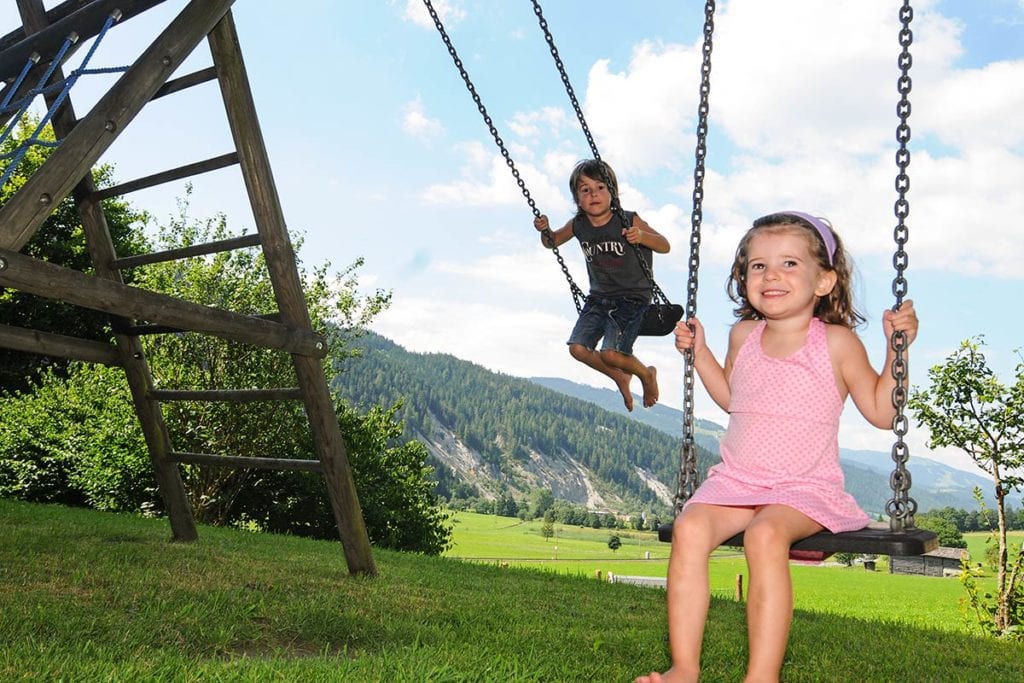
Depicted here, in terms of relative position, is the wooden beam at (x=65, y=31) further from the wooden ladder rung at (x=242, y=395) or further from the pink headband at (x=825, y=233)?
the pink headband at (x=825, y=233)

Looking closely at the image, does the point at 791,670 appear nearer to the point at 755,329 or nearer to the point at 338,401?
the point at 755,329

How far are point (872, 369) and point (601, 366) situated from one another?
3009 millimetres

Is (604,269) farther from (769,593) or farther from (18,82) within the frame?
(18,82)

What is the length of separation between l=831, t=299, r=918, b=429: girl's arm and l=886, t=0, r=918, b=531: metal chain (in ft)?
0.10

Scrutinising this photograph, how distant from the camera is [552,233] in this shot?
18.9ft

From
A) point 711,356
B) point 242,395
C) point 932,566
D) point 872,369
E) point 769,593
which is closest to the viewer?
point 769,593

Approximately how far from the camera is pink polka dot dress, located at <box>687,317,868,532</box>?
114 inches

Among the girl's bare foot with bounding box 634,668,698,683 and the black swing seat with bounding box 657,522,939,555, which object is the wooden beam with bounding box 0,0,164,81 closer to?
the black swing seat with bounding box 657,522,939,555

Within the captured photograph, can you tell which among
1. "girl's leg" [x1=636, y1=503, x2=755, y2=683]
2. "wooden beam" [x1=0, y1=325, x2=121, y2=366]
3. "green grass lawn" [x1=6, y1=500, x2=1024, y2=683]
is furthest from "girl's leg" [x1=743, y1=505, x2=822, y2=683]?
"wooden beam" [x1=0, y1=325, x2=121, y2=366]

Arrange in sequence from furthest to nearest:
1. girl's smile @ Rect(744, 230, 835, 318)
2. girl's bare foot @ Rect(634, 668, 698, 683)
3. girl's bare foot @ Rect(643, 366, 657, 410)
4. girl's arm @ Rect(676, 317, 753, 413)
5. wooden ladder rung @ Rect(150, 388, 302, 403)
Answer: girl's bare foot @ Rect(643, 366, 657, 410)
wooden ladder rung @ Rect(150, 388, 302, 403)
girl's arm @ Rect(676, 317, 753, 413)
girl's smile @ Rect(744, 230, 835, 318)
girl's bare foot @ Rect(634, 668, 698, 683)

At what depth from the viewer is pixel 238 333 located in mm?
5449

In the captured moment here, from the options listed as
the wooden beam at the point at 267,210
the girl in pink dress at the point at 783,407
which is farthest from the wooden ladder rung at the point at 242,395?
the girl in pink dress at the point at 783,407

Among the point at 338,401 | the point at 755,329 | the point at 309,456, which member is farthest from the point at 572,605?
the point at 338,401

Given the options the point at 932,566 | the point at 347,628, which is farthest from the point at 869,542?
the point at 932,566
